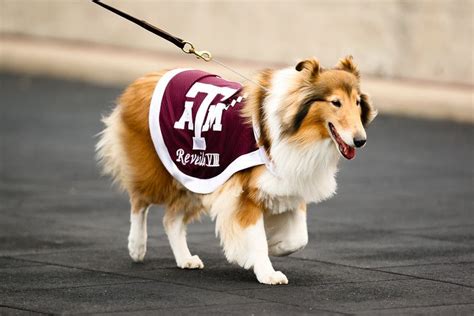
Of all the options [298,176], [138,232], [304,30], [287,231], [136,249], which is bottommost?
[136,249]

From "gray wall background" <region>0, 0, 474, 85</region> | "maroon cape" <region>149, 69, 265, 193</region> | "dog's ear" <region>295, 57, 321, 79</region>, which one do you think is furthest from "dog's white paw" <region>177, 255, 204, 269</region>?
"gray wall background" <region>0, 0, 474, 85</region>

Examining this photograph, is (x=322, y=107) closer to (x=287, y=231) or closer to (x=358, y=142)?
(x=358, y=142)

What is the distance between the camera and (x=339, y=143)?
27.1ft

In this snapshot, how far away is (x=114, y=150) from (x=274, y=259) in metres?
1.51

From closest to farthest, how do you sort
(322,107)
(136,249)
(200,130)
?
(322,107) → (200,130) → (136,249)

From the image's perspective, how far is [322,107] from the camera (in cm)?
834

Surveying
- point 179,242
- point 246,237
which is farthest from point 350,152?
point 179,242

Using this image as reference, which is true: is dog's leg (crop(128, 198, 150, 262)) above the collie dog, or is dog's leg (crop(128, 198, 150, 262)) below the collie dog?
below

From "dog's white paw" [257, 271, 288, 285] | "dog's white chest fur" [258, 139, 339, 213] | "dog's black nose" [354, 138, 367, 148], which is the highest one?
"dog's black nose" [354, 138, 367, 148]

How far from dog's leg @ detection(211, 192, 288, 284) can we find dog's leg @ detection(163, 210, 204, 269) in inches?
26.3

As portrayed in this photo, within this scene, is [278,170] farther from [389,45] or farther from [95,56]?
[95,56]

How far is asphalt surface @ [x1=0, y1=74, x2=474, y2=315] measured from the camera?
8.03 m

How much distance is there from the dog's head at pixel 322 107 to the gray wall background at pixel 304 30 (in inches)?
464

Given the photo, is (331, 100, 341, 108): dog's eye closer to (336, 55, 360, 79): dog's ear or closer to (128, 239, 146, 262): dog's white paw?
(336, 55, 360, 79): dog's ear
